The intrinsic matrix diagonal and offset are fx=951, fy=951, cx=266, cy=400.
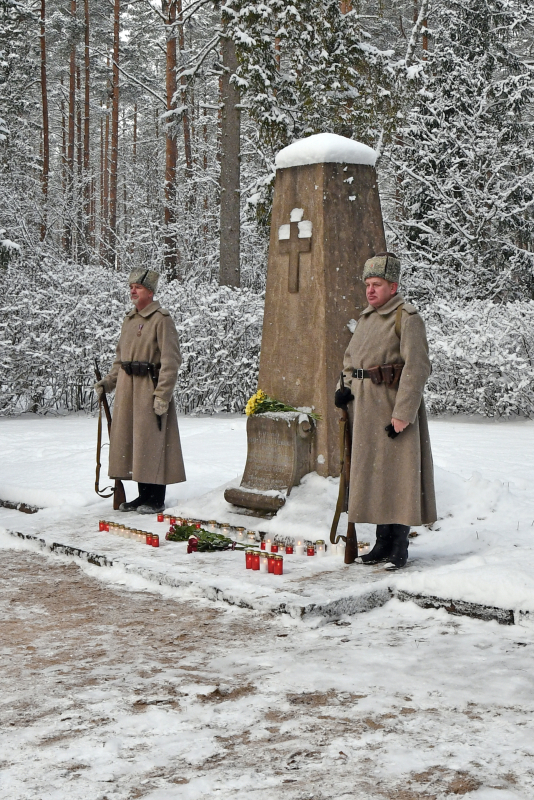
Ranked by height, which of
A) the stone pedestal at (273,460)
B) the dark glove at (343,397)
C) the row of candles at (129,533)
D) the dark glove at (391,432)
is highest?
the dark glove at (343,397)

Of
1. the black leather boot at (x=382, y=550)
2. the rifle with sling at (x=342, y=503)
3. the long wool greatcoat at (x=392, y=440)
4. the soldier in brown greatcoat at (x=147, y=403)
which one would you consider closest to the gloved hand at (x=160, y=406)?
the soldier in brown greatcoat at (x=147, y=403)

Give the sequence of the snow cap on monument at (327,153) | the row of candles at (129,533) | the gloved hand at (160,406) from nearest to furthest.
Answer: the row of candles at (129,533)
the snow cap on monument at (327,153)
the gloved hand at (160,406)

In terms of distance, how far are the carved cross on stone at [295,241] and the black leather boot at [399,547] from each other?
2.32m

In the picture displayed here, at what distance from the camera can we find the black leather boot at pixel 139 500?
797cm

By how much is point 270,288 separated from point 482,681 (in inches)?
175

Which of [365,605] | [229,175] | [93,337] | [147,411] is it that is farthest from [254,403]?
[229,175]

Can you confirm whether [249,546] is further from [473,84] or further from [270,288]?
[473,84]

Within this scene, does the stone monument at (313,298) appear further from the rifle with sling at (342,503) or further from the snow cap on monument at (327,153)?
the rifle with sling at (342,503)

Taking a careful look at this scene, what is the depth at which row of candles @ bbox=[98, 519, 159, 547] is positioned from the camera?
22.0 ft

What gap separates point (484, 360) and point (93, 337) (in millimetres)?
5930

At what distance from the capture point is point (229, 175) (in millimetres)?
17031

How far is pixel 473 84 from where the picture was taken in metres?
19.0

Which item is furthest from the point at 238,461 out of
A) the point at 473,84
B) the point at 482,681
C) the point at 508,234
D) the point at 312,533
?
the point at 473,84

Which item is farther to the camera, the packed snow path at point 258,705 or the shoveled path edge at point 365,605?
the shoveled path edge at point 365,605
